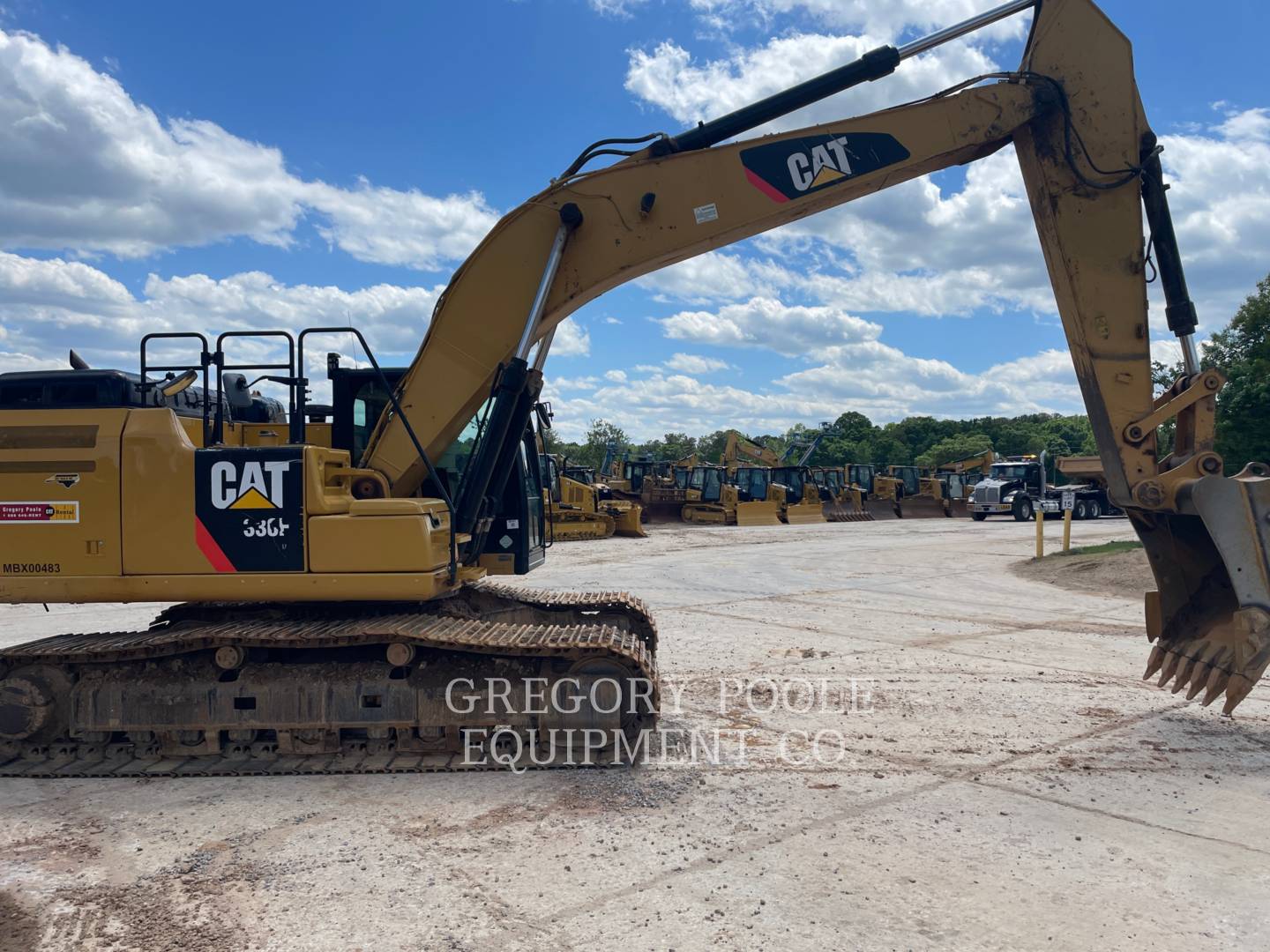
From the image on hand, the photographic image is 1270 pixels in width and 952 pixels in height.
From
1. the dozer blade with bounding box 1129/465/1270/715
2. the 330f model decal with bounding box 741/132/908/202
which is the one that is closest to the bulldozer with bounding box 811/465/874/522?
the dozer blade with bounding box 1129/465/1270/715

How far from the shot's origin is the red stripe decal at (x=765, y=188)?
21.8 ft

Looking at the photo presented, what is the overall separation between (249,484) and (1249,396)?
19.6m

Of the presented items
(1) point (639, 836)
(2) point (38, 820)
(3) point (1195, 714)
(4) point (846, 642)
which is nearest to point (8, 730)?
(2) point (38, 820)

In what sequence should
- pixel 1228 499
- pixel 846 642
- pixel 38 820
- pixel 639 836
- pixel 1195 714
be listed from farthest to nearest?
pixel 846 642 < pixel 1195 714 < pixel 1228 499 < pixel 38 820 < pixel 639 836

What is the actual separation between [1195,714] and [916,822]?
362 centimetres

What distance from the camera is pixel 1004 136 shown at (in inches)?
262

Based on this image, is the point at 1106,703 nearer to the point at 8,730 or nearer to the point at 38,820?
the point at 38,820

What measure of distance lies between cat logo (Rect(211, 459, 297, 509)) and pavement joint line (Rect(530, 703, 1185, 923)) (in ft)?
11.4

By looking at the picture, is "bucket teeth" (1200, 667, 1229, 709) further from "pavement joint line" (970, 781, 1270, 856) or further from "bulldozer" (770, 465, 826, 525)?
"bulldozer" (770, 465, 826, 525)

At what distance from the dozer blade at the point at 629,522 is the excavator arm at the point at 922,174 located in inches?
916

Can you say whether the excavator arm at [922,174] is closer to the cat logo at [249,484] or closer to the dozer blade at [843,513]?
the cat logo at [249,484]

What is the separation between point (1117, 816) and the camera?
506cm

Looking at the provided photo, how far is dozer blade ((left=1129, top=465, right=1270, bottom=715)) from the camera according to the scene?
5.75 meters

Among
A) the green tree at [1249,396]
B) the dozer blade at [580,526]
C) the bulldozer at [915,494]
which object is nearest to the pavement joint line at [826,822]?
the green tree at [1249,396]
